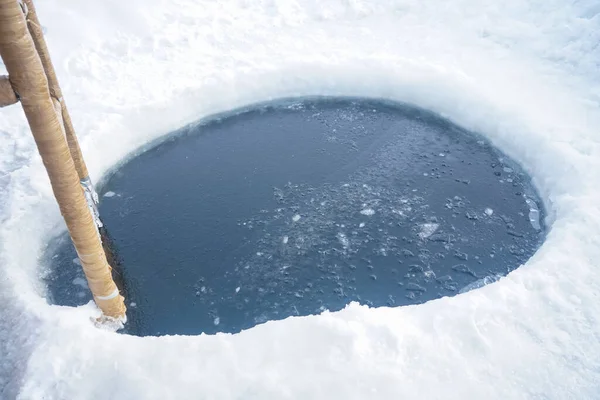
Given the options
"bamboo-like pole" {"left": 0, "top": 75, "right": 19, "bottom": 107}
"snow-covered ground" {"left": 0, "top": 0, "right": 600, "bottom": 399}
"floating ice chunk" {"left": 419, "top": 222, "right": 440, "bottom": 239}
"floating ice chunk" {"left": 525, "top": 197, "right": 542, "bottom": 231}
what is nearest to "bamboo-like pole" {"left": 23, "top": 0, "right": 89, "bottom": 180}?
"snow-covered ground" {"left": 0, "top": 0, "right": 600, "bottom": 399}

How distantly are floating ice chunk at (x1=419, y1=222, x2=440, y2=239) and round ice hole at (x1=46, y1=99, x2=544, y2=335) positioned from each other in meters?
0.03

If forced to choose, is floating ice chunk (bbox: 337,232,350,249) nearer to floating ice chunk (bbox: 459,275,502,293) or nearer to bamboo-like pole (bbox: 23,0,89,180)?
floating ice chunk (bbox: 459,275,502,293)

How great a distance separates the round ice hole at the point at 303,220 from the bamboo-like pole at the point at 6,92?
2.78 m

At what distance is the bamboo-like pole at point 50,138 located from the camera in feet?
12.5

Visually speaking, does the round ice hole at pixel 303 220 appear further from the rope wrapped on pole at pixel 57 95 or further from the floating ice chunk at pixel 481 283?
the rope wrapped on pole at pixel 57 95

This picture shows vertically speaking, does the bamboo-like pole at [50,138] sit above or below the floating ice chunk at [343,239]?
above

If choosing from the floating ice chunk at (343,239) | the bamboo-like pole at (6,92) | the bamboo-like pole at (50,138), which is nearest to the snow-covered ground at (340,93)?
the bamboo-like pole at (50,138)

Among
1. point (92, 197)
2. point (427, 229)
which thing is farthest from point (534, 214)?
point (92, 197)

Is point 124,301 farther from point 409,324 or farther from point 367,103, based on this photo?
point 367,103

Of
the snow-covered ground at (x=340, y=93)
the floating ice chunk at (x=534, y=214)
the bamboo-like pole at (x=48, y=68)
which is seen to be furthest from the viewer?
the floating ice chunk at (x=534, y=214)

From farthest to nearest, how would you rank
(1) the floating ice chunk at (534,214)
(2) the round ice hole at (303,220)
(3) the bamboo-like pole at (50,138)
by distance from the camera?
(1) the floating ice chunk at (534,214), (2) the round ice hole at (303,220), (3) the bamboo-like pole at (50,138)

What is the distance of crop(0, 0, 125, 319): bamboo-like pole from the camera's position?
150 inches

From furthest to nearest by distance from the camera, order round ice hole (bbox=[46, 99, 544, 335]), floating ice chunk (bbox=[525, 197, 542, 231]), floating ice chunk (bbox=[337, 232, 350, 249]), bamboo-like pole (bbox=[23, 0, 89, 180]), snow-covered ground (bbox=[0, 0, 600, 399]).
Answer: floating ice chunk (bbox=[525, 197, 542, 231]), floating ice chunk (bbox=[337, 232, 350, 249]), round ice hole (bbox=[46, 99, 544, 335]), bamboo-like pole (bbox=[23, 0, 89, 180]), snow-covered ground (bbox=[0, 0, 600, 399])

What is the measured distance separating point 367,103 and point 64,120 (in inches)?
224
